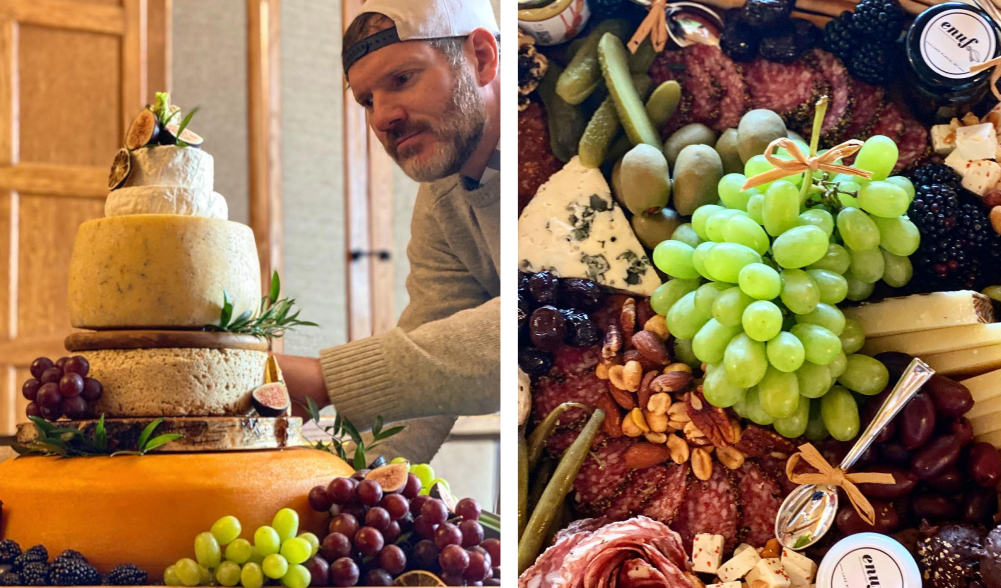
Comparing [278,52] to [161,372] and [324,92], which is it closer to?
[324,92]

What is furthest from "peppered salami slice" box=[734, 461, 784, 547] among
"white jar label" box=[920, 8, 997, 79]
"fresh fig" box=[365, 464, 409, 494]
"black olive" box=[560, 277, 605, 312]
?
"white jar label" box=[920, 8, 997, 79]

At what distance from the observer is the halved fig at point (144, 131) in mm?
718

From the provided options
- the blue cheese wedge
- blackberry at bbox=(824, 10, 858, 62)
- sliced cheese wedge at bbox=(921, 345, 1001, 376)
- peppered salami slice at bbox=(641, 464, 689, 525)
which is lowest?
peppered salami slice at bbox=(641, 464, 689, 525)

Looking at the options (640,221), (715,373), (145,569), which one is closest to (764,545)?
(715,373)

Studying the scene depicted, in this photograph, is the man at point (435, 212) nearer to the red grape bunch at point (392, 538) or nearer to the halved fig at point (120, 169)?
the red grape bunch at point (392, 538)

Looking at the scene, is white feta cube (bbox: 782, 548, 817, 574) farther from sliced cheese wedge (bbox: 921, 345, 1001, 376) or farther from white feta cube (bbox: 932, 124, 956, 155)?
white feta cube (bbox: 932, 124, 956, 155)

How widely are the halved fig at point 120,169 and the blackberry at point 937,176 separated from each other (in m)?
0.75

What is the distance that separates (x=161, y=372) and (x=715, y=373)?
49 centimetres

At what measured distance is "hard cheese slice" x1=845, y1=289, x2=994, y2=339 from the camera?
26.1 inches

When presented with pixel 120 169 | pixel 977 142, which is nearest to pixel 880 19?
pixel 977 142

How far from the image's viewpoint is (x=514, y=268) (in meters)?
0.75

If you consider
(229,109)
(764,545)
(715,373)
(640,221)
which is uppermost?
(229,109)

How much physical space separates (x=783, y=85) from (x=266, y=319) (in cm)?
57

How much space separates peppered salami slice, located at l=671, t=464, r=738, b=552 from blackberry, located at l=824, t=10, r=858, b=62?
422mm
